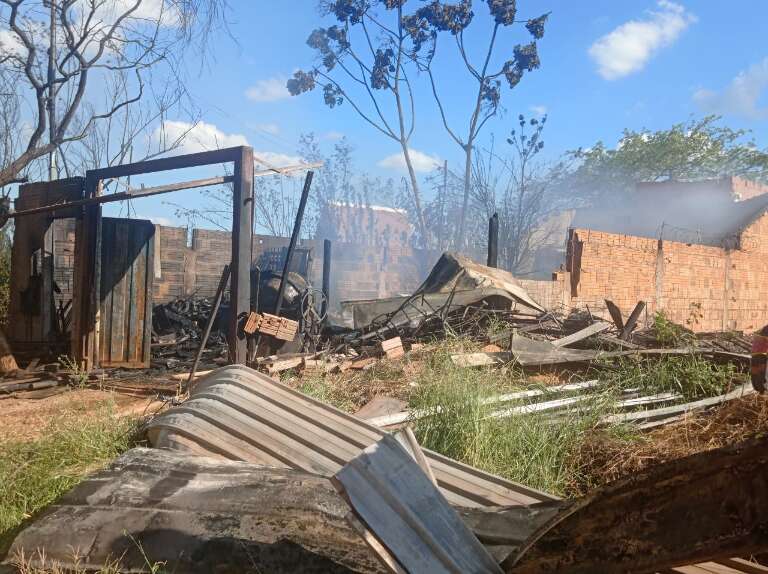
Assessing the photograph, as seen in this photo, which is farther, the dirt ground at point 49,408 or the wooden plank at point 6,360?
the wooden plank at point 6,360

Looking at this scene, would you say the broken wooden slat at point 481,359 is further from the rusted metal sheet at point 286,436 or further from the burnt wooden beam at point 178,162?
→ the burnt wooden beam at point 178,162

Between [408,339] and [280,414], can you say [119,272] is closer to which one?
[408,339]

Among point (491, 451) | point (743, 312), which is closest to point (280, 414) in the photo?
point (491, 451)

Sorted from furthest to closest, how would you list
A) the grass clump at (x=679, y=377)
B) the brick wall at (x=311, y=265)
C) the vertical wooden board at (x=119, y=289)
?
the brick wall at (x=311, y=265)
the vertical wooden board at (x=119, y=289)
the grass clump at (x=679, y=377)

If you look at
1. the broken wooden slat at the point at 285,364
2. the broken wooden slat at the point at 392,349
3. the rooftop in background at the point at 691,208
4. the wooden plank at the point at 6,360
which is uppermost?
the rooftop in background at the point at 691,208

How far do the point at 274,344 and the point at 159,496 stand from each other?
18.3 ft

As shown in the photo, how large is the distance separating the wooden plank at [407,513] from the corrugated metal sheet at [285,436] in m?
1.00

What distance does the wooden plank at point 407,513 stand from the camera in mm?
1946

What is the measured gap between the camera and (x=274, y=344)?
837 cm

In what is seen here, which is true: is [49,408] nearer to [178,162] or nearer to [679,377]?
[178,162]

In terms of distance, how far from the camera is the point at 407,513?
206 centimetres

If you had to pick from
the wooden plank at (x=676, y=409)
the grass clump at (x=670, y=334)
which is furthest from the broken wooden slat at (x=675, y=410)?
the grass clump at (x=670, y=334)

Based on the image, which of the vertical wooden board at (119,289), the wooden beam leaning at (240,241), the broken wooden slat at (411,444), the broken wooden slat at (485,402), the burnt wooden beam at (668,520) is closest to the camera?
the burnt wooden beam at (668,520)

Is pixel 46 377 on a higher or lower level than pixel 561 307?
lower
